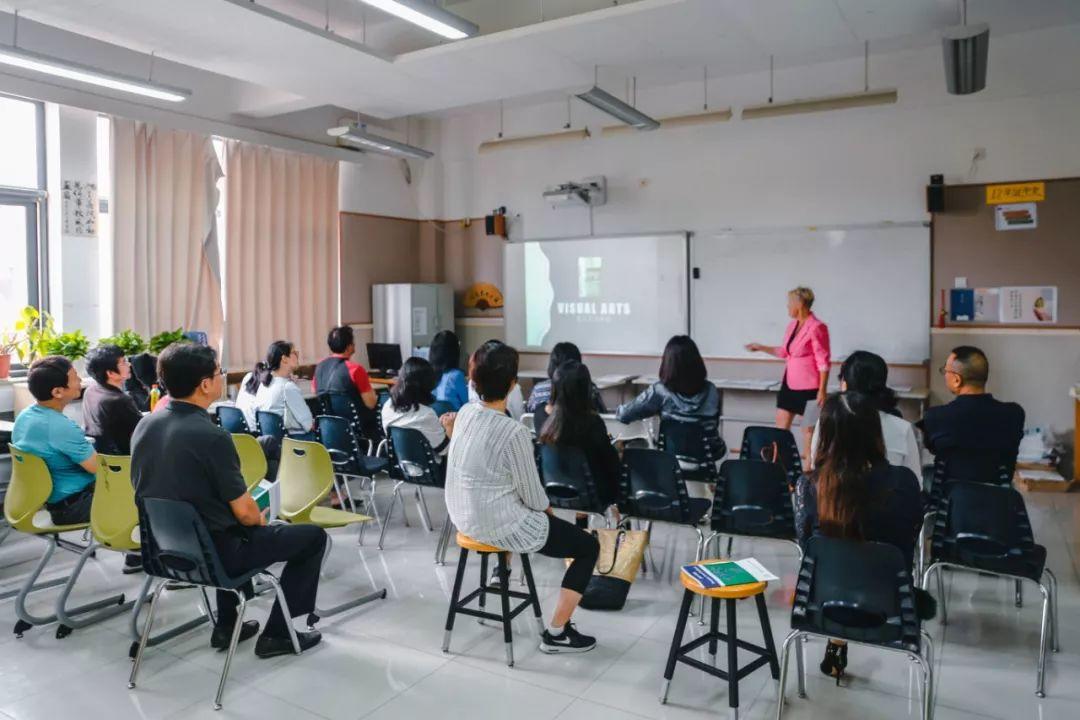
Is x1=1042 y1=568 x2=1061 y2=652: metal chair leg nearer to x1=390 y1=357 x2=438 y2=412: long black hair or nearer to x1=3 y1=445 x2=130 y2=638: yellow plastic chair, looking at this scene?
x1=390 y1=357 x2=438 y2=412: long black hair

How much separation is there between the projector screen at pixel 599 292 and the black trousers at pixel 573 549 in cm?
477

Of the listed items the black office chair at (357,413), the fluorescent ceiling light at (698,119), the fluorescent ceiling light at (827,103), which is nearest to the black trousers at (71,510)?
the black office chair at (357,413)

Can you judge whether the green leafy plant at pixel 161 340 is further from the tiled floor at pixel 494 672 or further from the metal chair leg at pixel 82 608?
the metal chair leg at pixel 82 608

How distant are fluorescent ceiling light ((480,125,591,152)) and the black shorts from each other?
9.07 ft

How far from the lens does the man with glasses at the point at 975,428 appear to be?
3475 mm

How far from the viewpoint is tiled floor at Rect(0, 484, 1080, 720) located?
9.02 feet

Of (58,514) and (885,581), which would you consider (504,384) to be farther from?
(58,514)

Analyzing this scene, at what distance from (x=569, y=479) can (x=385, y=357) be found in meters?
4.49

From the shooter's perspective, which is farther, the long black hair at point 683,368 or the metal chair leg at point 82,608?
the long black hair at point 683,368

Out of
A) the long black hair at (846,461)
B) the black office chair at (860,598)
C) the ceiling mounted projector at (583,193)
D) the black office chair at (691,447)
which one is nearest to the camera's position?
→ the black office chair at (860,598)

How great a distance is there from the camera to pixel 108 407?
4062mm

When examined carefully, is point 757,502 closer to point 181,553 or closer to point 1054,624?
point 1054,624

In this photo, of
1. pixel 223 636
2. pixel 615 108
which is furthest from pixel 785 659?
pixel 615 108

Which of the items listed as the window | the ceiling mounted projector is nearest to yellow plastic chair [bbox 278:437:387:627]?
the window
